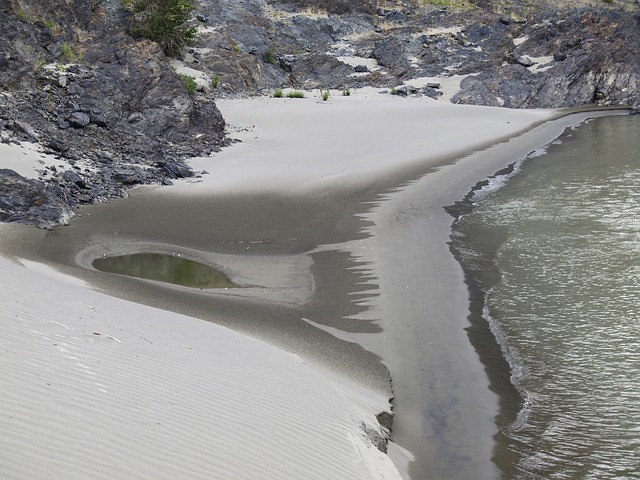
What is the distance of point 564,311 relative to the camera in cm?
811

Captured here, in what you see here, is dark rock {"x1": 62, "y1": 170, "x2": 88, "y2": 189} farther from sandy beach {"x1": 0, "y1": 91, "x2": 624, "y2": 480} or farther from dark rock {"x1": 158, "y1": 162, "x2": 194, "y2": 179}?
dark rock {"x1": 158, "y1": 162, "x2": 194, "y2": 179}

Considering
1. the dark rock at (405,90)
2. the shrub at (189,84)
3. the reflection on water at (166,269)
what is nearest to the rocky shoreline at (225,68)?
the dark rock at (405,90)

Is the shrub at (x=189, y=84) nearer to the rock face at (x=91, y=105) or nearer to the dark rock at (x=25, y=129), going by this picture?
the rock face at (x=91, y=105)

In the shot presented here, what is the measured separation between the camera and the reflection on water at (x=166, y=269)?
964 cm

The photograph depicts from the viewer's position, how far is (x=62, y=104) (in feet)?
57.5

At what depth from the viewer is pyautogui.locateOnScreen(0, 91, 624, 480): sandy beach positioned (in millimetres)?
3980

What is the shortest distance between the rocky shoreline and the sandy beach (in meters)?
1.18

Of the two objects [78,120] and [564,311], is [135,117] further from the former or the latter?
[564,311]

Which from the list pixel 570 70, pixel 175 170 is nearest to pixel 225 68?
pixel 175 170

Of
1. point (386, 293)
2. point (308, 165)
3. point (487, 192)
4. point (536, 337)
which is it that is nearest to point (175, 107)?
point (308, 165)

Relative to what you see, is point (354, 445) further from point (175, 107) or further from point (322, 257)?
point (175, 107)

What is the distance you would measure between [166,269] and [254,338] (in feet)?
11.1

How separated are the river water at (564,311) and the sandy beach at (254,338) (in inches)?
14.4

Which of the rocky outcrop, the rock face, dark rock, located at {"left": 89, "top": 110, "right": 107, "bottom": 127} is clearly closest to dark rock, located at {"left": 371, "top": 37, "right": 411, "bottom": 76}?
the rocky outcrop
